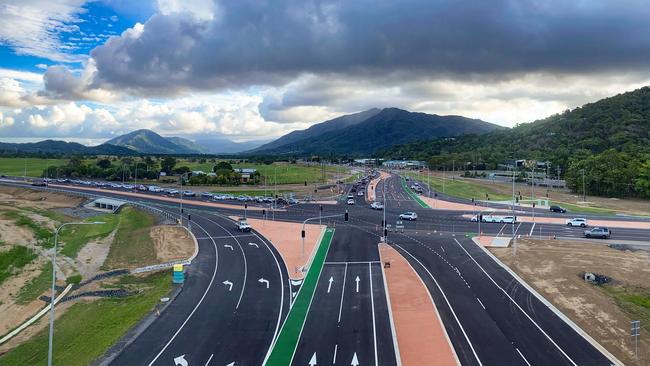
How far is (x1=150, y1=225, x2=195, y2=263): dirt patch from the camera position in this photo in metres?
57.1

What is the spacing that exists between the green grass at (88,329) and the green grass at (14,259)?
20.3 m

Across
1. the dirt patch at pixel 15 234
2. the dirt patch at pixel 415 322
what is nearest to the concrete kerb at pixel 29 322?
the dirt patch at pixel 415 322

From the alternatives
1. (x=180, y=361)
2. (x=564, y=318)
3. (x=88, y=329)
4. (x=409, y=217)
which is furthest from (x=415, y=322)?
(x=409, y=217)

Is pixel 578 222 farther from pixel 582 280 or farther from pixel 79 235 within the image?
pixel 79 235

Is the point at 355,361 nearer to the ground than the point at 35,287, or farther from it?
farther from it

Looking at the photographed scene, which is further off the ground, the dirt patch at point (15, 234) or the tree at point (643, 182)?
the tree at point (643, 182)

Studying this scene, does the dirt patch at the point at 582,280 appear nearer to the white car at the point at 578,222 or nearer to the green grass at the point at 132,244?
the white car at the point at 578,222

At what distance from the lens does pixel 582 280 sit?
44281mm

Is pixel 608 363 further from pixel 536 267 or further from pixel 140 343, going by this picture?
pixel 140 343

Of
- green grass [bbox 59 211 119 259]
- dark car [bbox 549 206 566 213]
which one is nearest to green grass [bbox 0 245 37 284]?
green grass [bbox 59 211 119 259]

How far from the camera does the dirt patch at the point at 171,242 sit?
57094 mm

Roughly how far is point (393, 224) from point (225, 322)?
4647 cm

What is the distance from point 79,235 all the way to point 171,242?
889 inches

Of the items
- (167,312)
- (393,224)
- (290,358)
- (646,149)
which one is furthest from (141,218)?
(646,149)
